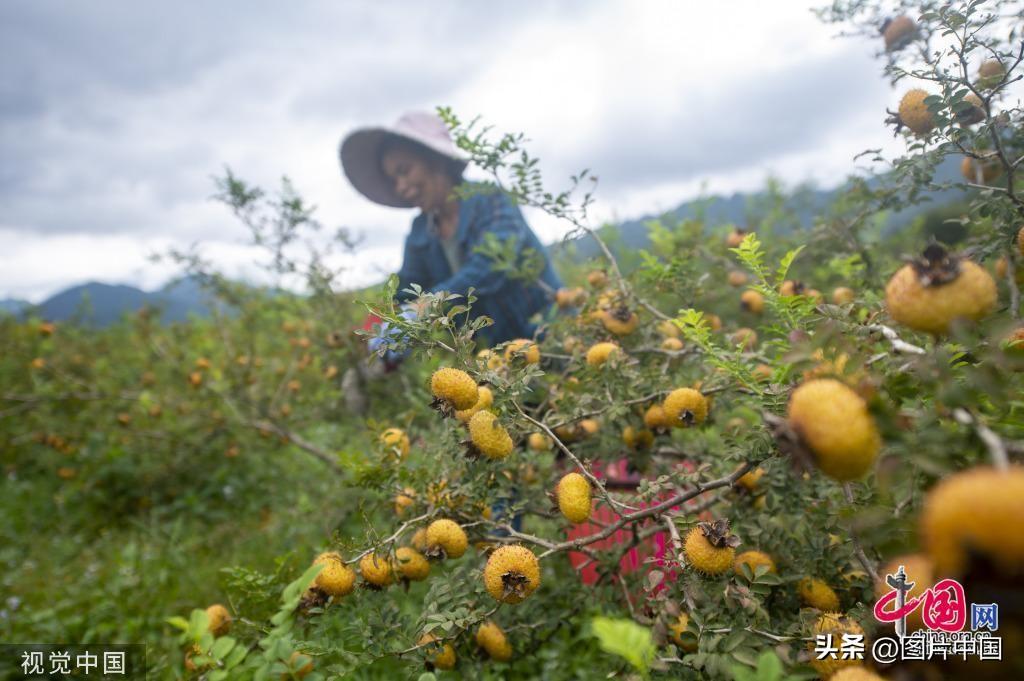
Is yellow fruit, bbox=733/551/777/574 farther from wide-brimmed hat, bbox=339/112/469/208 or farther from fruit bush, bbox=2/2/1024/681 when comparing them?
wide-brimmed hat, bbox=339/112/469/208

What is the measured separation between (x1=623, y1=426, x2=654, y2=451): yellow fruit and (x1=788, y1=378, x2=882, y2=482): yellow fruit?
998mm

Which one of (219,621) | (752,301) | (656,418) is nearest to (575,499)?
(656,418)

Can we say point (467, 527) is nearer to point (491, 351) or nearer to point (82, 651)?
point (491, 351)

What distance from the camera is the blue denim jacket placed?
2.52 meters

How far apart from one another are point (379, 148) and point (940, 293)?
9.87 feet

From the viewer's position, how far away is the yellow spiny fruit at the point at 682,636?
971 mm

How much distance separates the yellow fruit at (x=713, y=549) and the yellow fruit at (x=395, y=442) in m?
0.77

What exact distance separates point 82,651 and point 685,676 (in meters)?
2.22

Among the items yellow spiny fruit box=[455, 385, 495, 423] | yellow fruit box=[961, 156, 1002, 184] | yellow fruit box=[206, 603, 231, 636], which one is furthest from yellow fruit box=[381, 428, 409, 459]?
yellow fruit box=[961, 156, 1002, 184]

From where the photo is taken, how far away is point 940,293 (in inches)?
25.2

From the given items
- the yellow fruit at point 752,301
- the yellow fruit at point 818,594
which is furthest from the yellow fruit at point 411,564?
the yellow fruit at point 752,301

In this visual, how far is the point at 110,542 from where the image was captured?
306cm

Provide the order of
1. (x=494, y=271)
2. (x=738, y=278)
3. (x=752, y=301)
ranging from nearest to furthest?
(x=752, y=301), (x=738, y=278), (x=494, y=271)

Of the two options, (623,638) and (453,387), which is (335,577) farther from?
(623,638)
